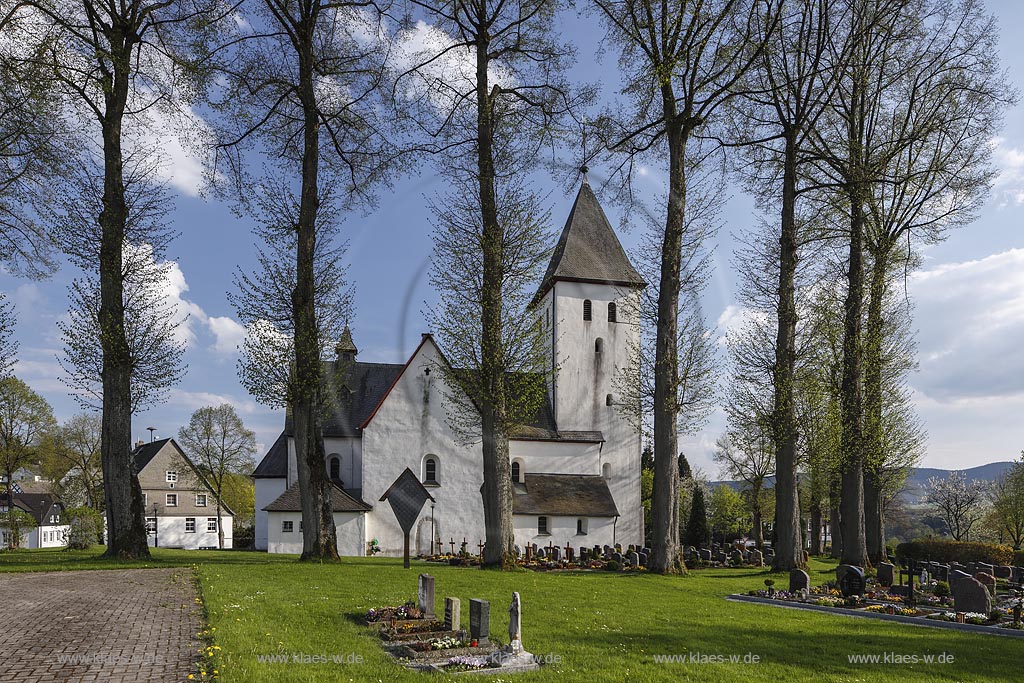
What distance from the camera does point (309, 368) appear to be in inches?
853

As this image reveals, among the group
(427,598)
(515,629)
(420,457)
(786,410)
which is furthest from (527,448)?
(515,629)

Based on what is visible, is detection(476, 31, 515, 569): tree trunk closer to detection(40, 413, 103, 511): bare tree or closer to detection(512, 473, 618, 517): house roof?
detection(512, 473, 618, 517): house roof

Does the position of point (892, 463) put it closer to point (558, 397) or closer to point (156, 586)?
point (558, 397)

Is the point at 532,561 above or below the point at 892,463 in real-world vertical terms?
below

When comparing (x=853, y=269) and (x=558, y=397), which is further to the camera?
(x=558, y=397)

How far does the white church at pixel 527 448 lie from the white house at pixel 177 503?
61.7ft

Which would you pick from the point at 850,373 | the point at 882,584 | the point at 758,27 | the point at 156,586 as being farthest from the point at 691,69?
the point at 156,586

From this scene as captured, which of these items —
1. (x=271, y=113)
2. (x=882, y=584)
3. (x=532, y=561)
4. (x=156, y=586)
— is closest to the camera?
(x=156, y=586)

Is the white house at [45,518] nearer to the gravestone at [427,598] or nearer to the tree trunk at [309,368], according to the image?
the tree trunk at [309,368]

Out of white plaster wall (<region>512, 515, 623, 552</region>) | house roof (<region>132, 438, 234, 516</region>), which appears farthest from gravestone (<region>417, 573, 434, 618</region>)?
house roof (<region>132, 438, 234, 516</region>)

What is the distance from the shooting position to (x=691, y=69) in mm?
22703

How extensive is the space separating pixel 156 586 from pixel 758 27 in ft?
75.7

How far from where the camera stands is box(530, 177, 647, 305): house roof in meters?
43.7

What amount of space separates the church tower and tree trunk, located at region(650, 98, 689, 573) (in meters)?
19.4
